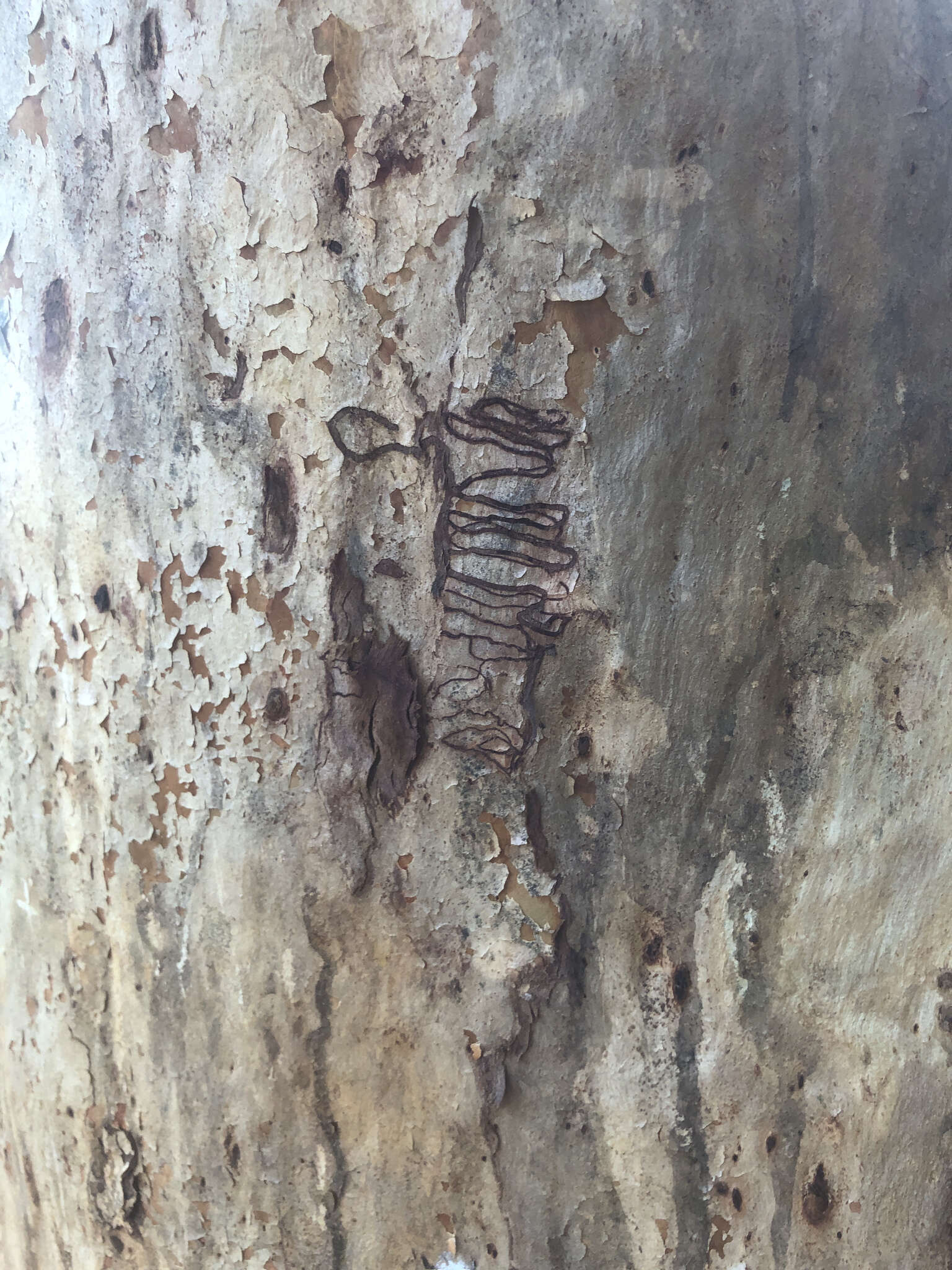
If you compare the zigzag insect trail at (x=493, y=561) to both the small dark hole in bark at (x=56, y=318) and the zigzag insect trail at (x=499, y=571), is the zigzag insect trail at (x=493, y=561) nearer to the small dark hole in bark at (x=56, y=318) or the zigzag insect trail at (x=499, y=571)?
the zigzag insect trail at (x=499, y=571)

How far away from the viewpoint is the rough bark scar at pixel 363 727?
85 centimetres

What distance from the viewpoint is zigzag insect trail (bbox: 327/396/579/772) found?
0.82 metres

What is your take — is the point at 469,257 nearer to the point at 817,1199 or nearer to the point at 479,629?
the point at 479,629

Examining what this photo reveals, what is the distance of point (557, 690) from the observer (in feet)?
2.80

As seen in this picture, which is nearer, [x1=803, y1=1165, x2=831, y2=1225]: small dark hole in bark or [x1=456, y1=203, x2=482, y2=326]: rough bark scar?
[x1=456, y1=203, x2=482, y2=326]: rough bark scar

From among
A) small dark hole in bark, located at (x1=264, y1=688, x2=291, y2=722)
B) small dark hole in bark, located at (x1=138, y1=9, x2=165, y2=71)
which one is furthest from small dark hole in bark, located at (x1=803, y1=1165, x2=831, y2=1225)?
small dark hole in bark, located at (x1=138, y1=9, x2=165, y2=71)

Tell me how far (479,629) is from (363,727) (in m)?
0.14

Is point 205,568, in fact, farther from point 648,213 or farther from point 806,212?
point 806,212

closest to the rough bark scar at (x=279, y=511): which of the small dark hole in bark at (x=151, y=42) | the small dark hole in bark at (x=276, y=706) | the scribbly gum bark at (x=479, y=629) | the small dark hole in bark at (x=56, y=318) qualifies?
the scribbly gum bark at (x=479, y=629)

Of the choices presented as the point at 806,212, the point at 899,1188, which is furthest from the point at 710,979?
the point at 806,212

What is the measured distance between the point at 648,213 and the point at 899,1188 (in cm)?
99

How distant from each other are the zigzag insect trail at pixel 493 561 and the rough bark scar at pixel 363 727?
0.04 m

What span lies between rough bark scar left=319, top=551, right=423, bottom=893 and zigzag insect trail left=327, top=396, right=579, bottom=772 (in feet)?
0.12

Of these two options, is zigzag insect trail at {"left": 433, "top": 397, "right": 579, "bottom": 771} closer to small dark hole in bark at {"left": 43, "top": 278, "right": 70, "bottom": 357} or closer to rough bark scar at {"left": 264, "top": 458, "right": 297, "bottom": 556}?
rough bark scar at {"left": 264, "top": 458, "right": 297, "bottom": 556}
